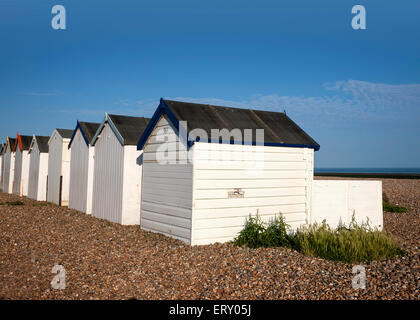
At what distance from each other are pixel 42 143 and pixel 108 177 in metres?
10.6

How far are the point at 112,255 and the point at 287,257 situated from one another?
4.15 metres

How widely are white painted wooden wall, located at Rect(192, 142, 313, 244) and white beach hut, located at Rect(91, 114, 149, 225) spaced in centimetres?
475

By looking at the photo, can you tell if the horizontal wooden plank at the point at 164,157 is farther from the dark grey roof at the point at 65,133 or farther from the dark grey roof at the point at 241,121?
the dark grey roof at the point at 65,133

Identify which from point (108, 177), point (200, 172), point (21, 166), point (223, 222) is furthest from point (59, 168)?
point (223, 222)

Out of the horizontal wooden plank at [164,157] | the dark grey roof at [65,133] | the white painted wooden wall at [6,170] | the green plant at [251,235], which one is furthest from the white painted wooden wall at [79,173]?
the white painted wooden wall at [6,170]

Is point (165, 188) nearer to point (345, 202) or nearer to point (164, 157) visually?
point (164, 157)

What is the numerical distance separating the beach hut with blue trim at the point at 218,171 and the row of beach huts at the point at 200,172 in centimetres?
3

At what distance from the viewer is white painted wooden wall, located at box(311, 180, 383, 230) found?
1164cm

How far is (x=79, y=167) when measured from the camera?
16984 millimetres

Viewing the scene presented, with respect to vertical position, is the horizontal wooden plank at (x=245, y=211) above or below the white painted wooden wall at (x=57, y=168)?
below

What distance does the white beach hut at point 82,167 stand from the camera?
52.4 ft

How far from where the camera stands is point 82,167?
1664cm

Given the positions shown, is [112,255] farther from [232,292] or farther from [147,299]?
[232,292]

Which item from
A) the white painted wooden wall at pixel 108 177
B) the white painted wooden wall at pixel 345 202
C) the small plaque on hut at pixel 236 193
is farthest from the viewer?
the white painted wooden wall at pixel 108 177
